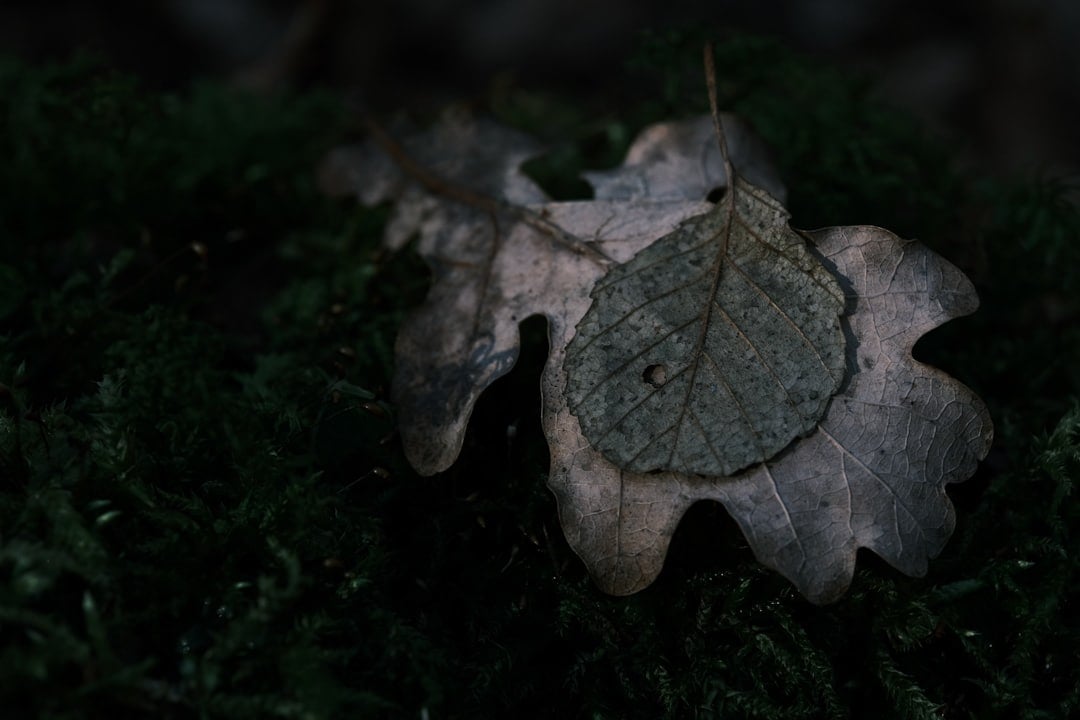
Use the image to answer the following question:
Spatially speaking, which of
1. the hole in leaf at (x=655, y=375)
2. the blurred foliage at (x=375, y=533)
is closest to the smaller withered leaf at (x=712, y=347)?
the hole in leaf at (x=655, y=375)

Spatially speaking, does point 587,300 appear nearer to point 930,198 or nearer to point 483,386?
point 483,386

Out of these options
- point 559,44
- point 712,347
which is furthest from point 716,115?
point 559,44

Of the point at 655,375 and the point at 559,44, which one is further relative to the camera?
the point at 559,44

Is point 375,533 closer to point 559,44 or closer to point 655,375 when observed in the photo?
point 655,375

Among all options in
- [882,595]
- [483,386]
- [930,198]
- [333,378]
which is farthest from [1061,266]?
[333,378]

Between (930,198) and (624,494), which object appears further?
(930,198)

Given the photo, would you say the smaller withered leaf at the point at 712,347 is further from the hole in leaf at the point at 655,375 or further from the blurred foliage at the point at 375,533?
the blurred foliage at the point at 375,533

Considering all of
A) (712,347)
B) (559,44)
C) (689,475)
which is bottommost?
(559,44)

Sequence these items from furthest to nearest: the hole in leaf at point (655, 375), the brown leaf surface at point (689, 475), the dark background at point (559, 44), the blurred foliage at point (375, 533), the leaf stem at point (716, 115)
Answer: the dark background at point (559, 44) < the leaf stem at point (716, 115) < the hole in leaf at point (655, 375) < the brown leaf surface at point (689, 475) < the blurred foliage at point (375, 533)
